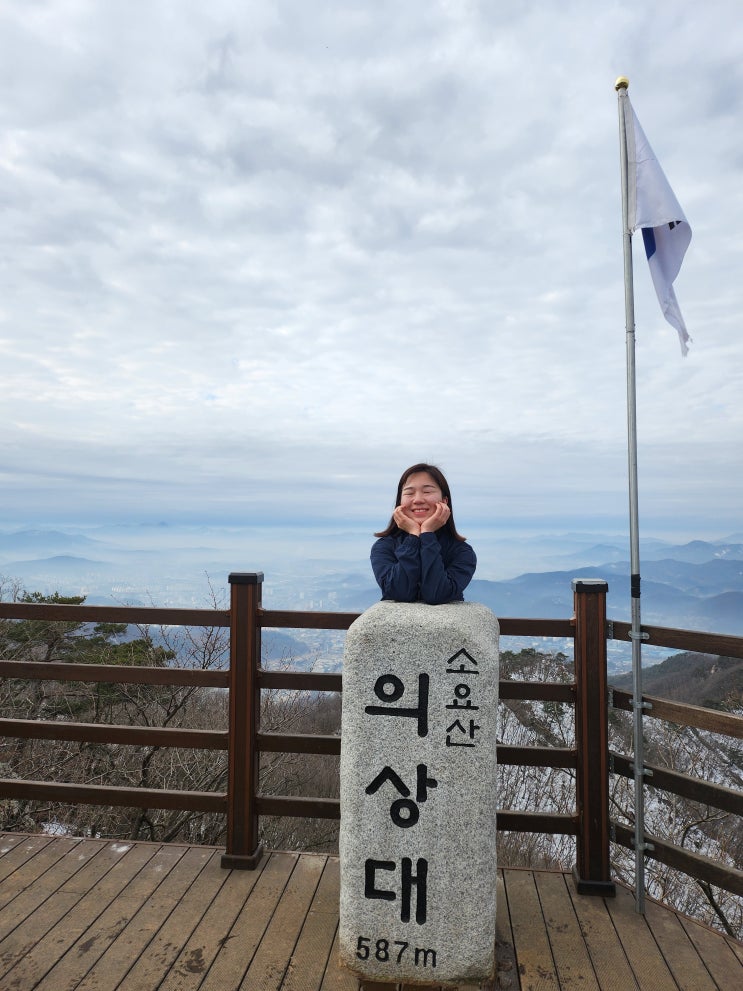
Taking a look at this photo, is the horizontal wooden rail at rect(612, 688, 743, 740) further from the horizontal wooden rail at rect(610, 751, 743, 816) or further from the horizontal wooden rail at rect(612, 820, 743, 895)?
the horizontal wooden rail at rect(612, 820, 743, 895)

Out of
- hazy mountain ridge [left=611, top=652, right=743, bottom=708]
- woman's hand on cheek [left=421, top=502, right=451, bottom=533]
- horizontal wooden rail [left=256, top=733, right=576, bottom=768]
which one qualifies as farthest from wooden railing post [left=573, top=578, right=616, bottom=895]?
hazy mountain ridge [left=611, top=652, right=743, bottom=708]

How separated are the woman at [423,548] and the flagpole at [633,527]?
102 cm

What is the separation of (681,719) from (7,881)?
3.85 m

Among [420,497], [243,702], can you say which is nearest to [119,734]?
[243,702]

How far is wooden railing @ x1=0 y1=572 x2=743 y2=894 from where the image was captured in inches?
141

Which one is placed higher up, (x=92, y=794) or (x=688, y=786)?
(x=688, y=786)

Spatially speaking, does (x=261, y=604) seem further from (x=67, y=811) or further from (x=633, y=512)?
(x=67, y=811)

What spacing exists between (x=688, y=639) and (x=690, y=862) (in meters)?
1.17

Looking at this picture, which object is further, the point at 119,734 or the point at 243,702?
the point at 119,734

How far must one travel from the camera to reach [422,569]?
3094 mm

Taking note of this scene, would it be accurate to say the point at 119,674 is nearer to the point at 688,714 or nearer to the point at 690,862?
the point at 688,714

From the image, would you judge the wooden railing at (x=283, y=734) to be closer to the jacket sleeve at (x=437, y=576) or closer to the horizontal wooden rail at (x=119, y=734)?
the horizontal wooden rail at (x=119, y=734)

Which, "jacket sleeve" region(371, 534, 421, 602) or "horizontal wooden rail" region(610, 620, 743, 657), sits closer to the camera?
"jacket sleeve" region(371, 534, 421, 602)

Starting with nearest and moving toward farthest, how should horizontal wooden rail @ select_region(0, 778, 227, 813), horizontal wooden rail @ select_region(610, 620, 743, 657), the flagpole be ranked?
horizontal wooden rail @ select_region(610, 620, 743, 657), the flagpole, horizontal wooden rail @ select_region(0, 778, 227, 813)
